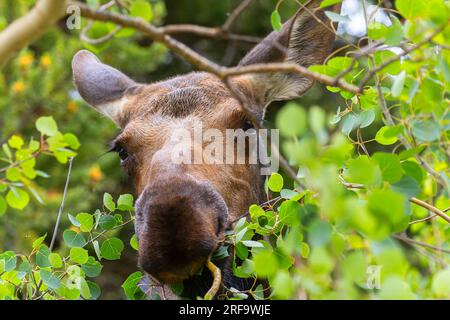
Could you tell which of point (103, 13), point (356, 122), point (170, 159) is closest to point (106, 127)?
point (170, 159)

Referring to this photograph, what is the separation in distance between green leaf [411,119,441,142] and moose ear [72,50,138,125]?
3.94 m

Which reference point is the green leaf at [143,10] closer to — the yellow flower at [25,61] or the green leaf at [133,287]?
the green leaf at [133,287]

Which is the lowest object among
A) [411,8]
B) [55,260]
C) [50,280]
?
[50,280]

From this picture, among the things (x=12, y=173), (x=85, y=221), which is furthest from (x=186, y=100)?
A: (x=85, y=221)

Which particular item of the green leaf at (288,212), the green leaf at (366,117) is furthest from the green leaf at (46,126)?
the green leaf at (366,117)

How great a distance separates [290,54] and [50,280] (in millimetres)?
2959

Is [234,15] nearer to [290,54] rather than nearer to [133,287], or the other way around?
[133,287]

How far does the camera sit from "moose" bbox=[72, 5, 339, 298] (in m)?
3.99

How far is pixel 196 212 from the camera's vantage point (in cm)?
405

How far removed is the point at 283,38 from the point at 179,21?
9936 mm

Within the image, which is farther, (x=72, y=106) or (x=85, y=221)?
(x=72, y=106)

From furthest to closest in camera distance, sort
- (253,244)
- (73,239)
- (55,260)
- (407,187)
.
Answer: (73,239) < (55,260) < (253,244) < (407,187)

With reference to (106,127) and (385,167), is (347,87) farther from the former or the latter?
(106,127)

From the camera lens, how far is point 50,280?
3908mm
